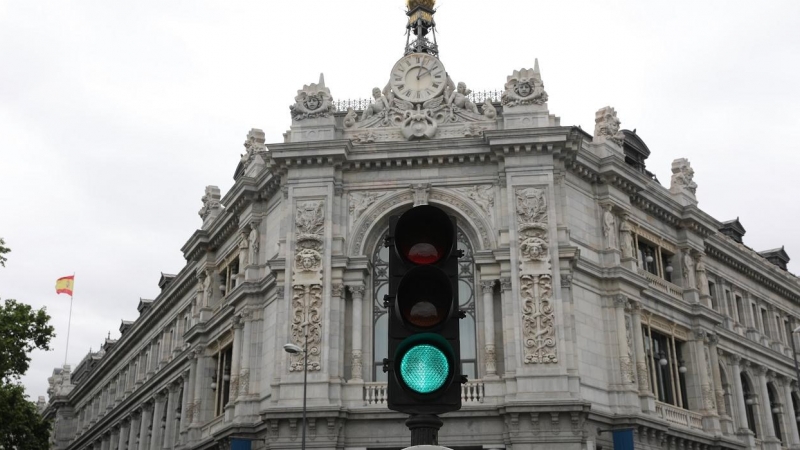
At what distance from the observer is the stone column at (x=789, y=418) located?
49906mm

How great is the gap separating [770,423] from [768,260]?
13.6 meters

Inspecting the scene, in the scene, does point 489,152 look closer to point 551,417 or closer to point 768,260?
point 551,417

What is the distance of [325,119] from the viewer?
119ft

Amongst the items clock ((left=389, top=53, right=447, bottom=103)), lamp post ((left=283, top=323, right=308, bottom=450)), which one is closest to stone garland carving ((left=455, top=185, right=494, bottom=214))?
clock ((left=389, top=53, right=447, bottom=103))

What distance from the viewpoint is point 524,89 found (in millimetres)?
35812

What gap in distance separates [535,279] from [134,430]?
3632cm

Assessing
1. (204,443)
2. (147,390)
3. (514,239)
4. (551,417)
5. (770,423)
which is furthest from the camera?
(147,390)

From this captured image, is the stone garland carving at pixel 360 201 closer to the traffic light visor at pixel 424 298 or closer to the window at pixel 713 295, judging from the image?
the window at pixel 713 295

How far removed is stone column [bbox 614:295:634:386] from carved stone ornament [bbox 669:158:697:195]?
10273 mm

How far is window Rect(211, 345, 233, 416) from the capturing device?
41.9m

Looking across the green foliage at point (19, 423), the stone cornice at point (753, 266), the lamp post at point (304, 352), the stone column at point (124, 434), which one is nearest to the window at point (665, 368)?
the stone cornice at point (753, 266)

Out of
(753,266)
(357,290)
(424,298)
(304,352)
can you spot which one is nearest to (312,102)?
(357,290)

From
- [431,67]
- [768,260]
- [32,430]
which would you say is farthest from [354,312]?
[768,260]

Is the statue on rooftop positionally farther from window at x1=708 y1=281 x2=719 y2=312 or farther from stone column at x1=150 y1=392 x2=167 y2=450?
stone column at x1=150 y1=392 x2=167 y2=450
